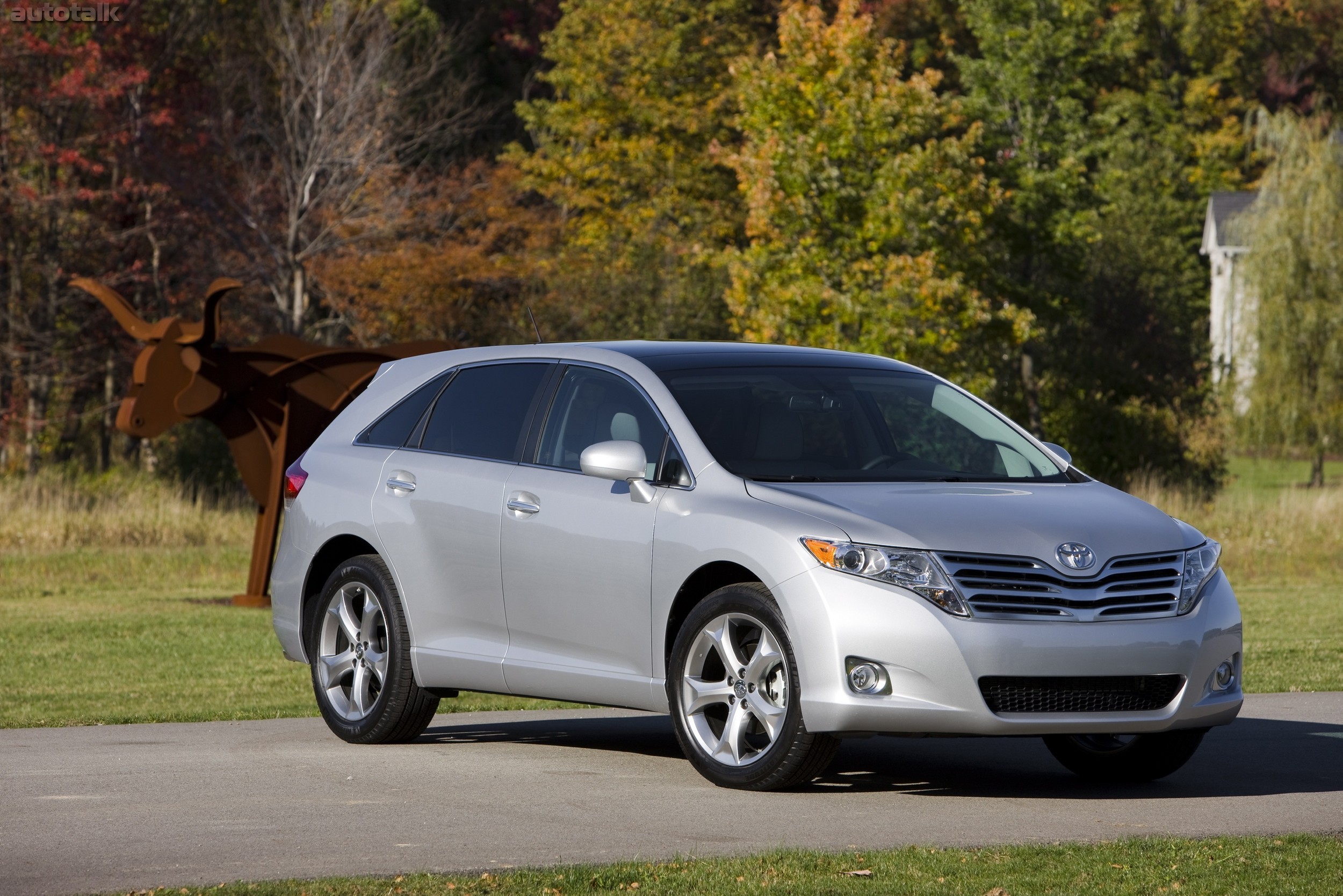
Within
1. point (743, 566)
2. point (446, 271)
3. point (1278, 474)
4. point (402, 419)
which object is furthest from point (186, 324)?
point (1278, 474)

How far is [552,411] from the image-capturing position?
351 inches

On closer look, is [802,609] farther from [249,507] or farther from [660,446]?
[249,507]

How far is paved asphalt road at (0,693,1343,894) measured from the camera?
647 cm

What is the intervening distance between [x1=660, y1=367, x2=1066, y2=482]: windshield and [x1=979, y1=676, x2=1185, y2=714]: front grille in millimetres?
1100

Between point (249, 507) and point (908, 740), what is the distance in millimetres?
24070

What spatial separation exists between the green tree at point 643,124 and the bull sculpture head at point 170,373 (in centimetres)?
2552

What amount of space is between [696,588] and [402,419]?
2.38 meters

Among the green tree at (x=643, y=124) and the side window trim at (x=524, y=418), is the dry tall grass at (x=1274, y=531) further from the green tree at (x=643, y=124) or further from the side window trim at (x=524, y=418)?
the green tree at (x=643, y=124)

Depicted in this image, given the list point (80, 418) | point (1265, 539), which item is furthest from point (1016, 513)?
point (80, 418)

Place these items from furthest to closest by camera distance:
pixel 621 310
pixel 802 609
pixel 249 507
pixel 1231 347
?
1. pixel 1231 347
2. pixel 621 310
3. pixel 249 507
4. pixel 802 609

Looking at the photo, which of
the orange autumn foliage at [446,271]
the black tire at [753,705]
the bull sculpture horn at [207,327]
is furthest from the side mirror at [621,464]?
the orange autumn foliage at [446,271]

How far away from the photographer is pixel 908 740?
9852 millimetres

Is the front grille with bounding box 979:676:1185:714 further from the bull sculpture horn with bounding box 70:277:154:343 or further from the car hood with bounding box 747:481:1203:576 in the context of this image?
the bull sculpture horn with bounding box 70:277:154:343

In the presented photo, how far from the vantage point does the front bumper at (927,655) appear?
721 centimetres
